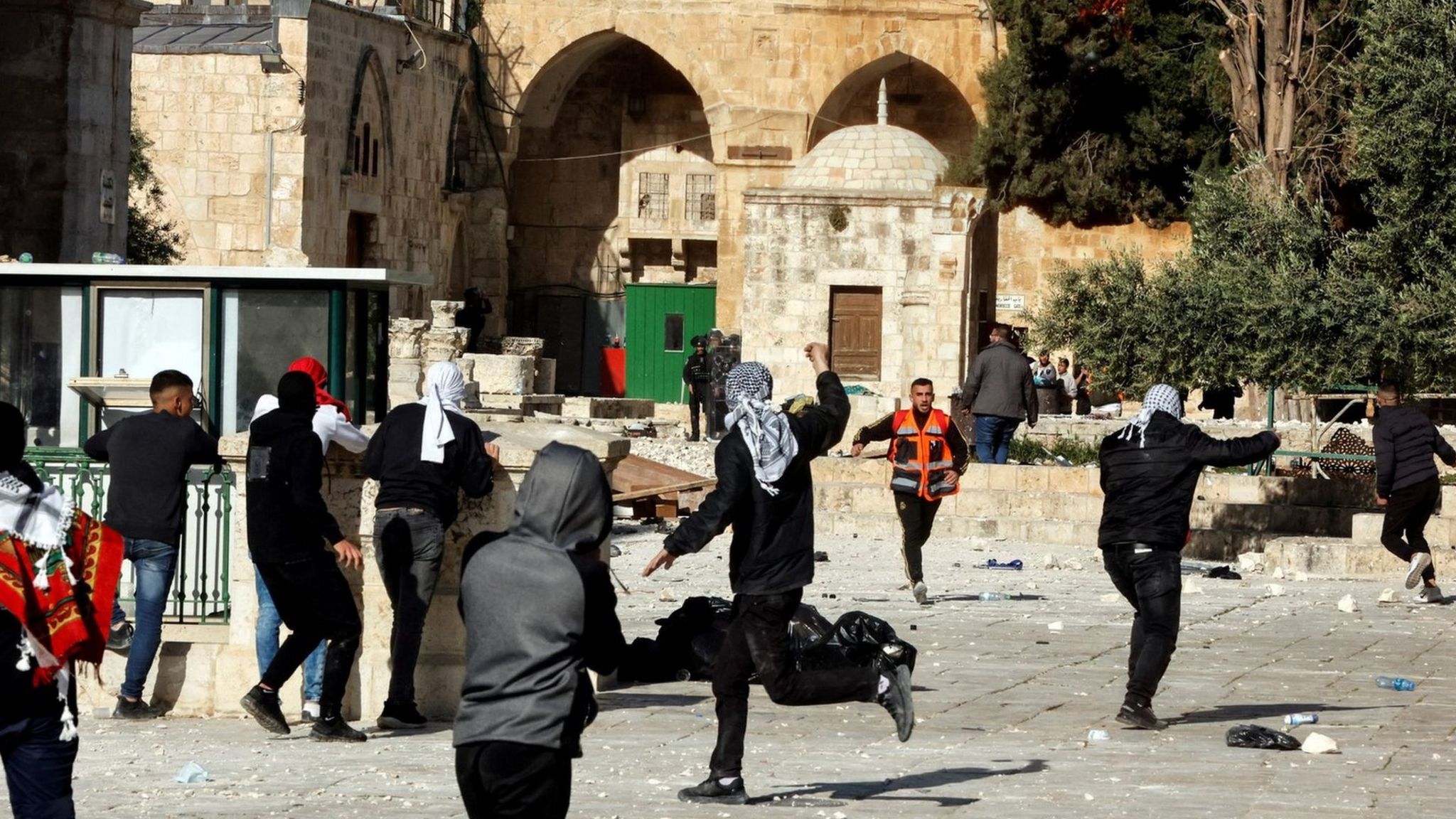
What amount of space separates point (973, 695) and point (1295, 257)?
8532mm

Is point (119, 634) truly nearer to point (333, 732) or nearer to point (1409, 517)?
point (333, 732)

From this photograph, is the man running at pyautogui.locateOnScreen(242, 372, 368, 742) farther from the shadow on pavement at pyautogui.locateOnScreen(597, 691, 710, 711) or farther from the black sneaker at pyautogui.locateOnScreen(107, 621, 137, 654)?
the shadow on pavement at pyautogui.locateOnScreen(597, 691, 710, 711)

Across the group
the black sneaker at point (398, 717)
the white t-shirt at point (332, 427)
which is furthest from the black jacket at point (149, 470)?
the black sneaker at point (398, 717)

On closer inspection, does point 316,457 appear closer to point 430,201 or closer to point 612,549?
point 612,549

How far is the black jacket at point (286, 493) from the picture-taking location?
7727mm

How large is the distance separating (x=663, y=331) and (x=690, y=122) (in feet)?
12.6

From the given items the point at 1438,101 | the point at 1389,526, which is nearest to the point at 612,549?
the point at 1389,526

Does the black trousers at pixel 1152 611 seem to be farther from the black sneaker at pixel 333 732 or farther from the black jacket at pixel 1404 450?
the black jacket at pixel 1404 450

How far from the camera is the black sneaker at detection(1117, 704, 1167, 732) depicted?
8312 mm

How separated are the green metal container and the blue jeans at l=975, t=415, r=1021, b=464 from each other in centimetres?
1933

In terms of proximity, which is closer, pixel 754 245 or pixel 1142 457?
pixel 1142 457

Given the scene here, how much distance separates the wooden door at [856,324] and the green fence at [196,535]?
17.2 meters

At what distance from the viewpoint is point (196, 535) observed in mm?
8938

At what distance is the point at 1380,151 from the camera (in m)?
16.4
